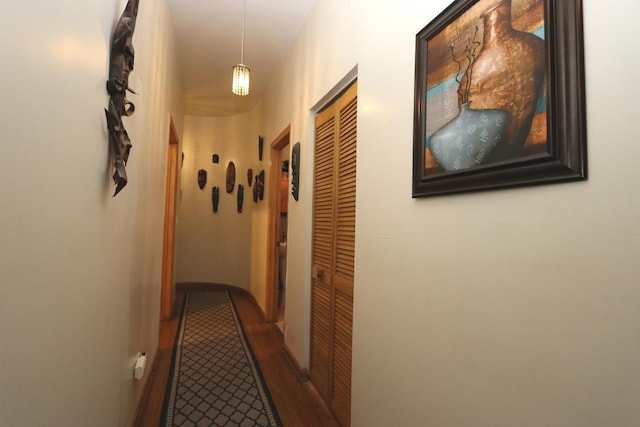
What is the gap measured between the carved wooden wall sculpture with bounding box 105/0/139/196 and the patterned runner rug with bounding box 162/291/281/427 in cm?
148

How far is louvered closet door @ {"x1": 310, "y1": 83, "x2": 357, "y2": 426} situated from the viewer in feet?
5.85

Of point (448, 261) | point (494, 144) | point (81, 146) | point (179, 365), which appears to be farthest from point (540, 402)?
point (179, 365)

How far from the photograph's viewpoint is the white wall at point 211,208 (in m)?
4.89

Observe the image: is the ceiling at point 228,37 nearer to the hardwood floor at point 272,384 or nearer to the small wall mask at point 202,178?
the small wall mask at point 202,178

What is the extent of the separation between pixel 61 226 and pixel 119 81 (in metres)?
0.57

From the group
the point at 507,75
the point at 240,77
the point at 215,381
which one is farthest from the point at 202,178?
the point at 507,75

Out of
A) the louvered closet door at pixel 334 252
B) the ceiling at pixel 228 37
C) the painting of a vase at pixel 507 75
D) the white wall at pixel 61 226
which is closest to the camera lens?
the white wall at pixel 61 226

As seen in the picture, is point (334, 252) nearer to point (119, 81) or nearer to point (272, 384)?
point (272, 384)

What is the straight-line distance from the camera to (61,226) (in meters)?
0.79

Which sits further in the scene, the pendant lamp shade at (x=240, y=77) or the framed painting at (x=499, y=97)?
the pendant lamp shade at (x=240, y=77)

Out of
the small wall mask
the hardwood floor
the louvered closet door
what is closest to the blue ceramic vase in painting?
the louvered closet door

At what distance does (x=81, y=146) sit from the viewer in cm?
89

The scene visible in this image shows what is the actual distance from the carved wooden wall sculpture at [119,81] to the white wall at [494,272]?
38.5 inches

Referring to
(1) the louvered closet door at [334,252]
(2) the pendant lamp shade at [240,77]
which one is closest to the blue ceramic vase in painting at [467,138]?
(1) the louvered closet door at [334,252]
